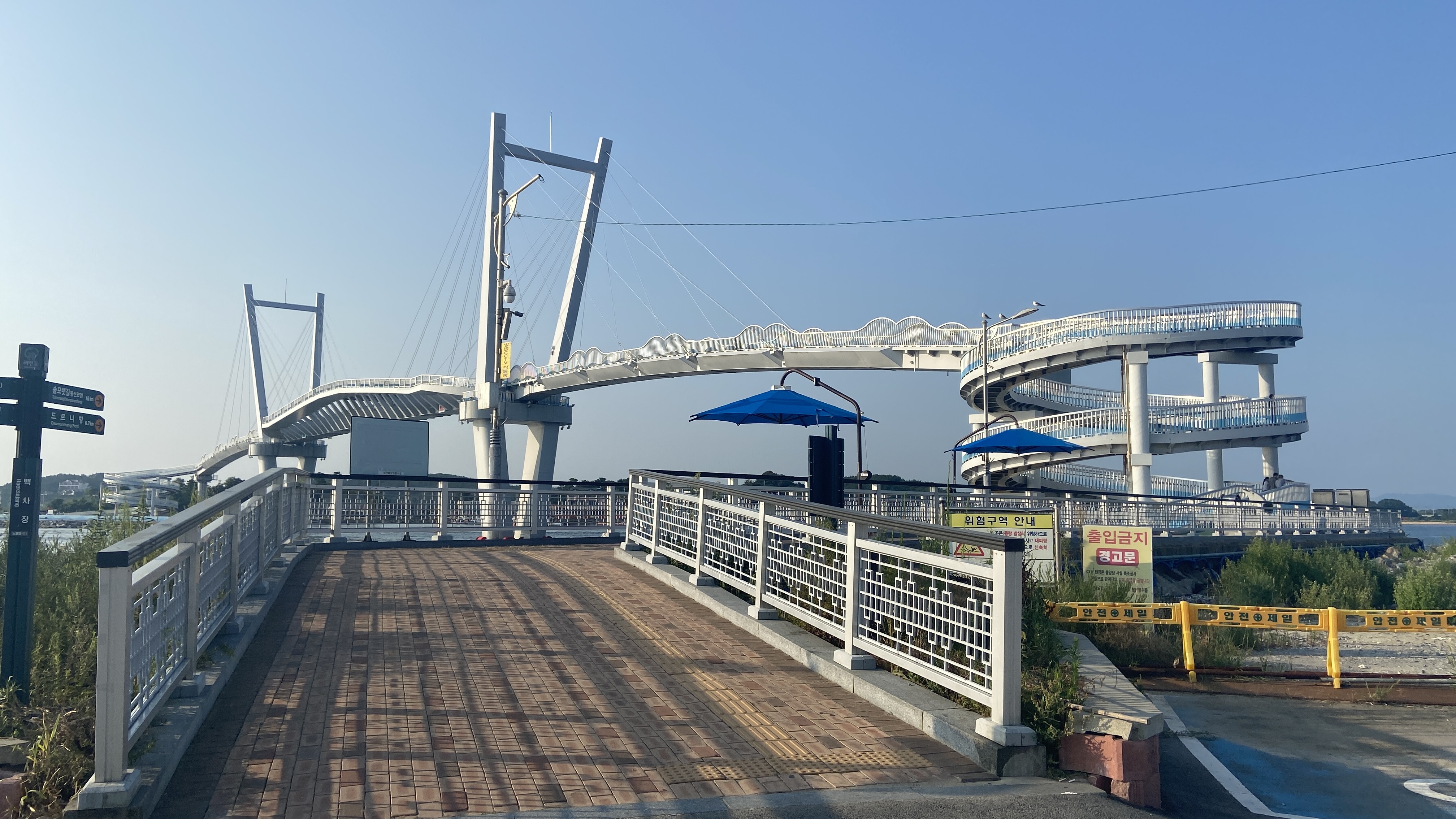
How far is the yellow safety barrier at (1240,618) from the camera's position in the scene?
10.7 m

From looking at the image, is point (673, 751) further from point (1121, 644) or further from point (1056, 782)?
point (1121, 644)

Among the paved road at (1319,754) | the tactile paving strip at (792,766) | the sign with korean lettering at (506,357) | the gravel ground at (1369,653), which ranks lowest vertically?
the gravel ground at (1369,653)

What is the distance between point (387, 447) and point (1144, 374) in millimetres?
27272

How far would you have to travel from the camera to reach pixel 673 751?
5535 mm

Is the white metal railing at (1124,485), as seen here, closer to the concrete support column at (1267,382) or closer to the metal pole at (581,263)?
the concrete support column at (1267,382)

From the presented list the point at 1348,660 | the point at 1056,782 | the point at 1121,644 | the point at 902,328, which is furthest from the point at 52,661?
the point at 902,328

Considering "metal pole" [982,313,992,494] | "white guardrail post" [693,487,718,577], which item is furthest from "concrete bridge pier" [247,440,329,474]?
"white guardrail post" [693,487,718,577]

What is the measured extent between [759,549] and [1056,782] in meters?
4.09

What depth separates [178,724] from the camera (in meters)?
5.31

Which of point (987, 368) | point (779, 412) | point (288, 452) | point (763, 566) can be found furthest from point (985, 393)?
point (288, 452)

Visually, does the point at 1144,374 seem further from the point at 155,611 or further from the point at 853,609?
the point at 155,611

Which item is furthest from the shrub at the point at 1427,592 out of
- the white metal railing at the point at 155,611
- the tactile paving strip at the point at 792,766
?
the white metal railing at the point at 155,611

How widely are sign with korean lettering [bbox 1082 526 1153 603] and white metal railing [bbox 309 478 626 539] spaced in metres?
9.55

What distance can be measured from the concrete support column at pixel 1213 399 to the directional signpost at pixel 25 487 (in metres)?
37.7
